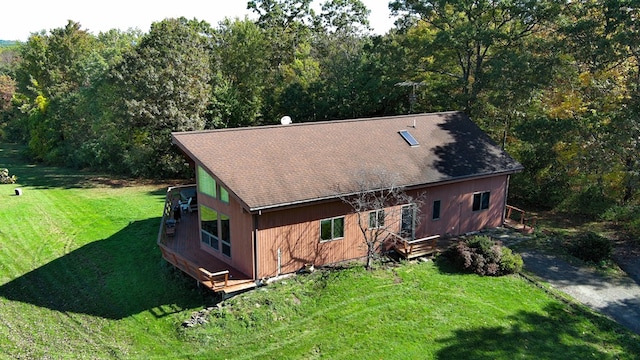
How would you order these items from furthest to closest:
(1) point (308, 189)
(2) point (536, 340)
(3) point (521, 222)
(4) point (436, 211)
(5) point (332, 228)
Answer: (3) point (521, 222)
(4) point (436, 211)
(5) point (332, 228)
(1) point (308, 189)
(2) point (536, 340)

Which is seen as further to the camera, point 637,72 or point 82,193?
point 82,193

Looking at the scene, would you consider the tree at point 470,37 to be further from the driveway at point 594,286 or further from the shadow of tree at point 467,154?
the driveway at point 594,286

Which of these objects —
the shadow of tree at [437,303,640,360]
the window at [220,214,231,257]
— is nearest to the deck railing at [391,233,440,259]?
the shadow of tree at [437,303,640,360]

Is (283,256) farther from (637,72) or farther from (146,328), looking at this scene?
(637,72)

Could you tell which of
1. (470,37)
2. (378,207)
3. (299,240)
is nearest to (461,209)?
(378,207)

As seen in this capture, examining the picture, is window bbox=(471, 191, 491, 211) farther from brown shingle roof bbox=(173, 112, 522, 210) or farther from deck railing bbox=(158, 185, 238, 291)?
deck railing bbox=(158, 185, 238, 291)

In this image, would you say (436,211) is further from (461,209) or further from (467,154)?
(467,154)

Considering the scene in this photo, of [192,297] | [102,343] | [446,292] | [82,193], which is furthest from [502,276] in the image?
[82,193]
